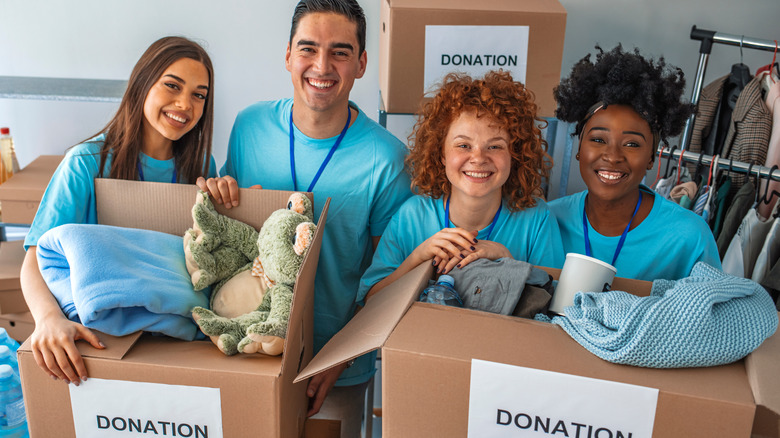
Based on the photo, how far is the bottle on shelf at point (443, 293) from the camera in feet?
3.32

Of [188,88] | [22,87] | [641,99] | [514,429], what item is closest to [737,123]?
[641,99]

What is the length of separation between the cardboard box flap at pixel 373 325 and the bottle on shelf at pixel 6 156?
66.2 inches

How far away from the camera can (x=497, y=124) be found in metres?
1.28

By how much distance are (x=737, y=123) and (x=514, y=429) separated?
5.24ft

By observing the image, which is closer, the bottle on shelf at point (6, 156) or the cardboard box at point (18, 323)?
the cardboard box at point (18, 323)

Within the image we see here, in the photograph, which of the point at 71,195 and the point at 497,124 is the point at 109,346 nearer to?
the point at 71,195

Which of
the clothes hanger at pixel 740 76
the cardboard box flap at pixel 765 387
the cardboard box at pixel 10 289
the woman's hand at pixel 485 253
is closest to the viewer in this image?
the cardboard box flap at pixel 765 387

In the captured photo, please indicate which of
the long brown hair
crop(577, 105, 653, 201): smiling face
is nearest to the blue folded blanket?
the long brown hair

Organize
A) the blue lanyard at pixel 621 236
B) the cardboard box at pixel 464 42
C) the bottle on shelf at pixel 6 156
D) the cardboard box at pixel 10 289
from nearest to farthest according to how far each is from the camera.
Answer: the blue lanyard at pixel 621 236 → the cardboard box at pixel 464 42 → the cardboard box at pixel 10 289 → the bottle on shelf at pixel 6 156

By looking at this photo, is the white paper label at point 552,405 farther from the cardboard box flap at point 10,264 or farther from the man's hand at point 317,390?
the cardboard box flap at point 10,264

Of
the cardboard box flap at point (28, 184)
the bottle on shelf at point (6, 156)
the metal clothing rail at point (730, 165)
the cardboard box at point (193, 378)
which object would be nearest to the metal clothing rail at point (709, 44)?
the metal clothing rail at point (730, 165)

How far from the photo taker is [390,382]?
2.71ft

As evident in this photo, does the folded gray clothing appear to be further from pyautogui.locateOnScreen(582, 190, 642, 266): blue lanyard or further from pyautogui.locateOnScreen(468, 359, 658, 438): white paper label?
pyautogui.locateOnScreen(582, 190, 642, 266): blue lanyard

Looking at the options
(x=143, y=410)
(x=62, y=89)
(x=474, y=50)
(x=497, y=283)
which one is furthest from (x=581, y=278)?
(x=62, y=89)
